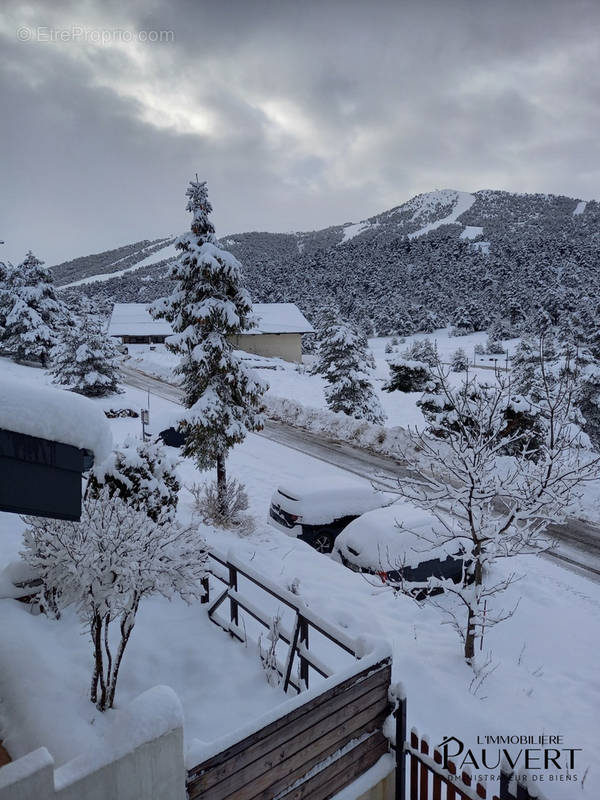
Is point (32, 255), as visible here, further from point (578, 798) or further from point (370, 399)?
point (578, 798)

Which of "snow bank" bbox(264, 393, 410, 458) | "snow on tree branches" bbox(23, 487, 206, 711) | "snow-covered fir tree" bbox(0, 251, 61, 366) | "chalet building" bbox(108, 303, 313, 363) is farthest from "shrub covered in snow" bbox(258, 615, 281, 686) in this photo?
"chalet building" bbox(108, 303, 313, 363)

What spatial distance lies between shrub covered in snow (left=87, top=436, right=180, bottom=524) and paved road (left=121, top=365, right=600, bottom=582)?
4446 mm

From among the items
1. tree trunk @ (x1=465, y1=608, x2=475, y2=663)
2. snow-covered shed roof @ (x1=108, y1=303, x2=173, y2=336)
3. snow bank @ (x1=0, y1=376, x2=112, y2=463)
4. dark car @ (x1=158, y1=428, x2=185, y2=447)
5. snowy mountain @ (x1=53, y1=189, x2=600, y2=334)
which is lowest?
tree trunk @ (x1=465, y1=608, x2=475, y2=663)

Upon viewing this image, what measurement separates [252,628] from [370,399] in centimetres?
2185

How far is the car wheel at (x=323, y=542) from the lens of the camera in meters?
12.7

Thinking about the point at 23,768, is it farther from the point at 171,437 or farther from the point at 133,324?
the point at 133,324

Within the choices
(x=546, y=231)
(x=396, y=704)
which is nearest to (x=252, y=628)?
(x=396, y=704)

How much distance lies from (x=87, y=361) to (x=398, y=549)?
2715cm

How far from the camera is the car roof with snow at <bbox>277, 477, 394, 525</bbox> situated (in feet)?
41.4

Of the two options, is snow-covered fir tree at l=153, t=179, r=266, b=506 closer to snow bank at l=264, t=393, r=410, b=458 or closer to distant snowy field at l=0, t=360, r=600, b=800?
distant snowy field at l=0, t=360, r=600, b=800

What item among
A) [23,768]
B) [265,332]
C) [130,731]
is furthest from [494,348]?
[23,768]

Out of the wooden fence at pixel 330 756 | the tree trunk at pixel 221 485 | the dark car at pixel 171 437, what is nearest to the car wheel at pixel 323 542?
the tree trunk at pixel 221 485

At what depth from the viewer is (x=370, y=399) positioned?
2875 cm

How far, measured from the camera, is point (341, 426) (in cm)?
2528
